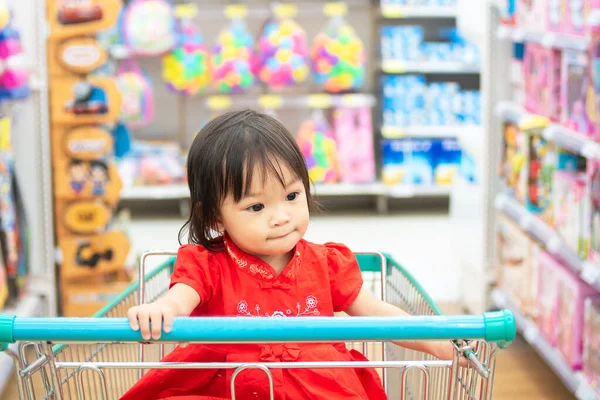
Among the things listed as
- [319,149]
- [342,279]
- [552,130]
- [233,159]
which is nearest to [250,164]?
[233,159]

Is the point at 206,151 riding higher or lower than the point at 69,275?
higher

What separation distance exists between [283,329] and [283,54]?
4.72m

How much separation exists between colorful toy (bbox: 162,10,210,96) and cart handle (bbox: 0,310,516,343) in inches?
184

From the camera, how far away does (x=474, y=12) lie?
4.15m

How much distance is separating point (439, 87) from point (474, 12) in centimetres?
200

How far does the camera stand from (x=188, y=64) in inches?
230

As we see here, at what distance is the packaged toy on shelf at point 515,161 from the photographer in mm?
3629

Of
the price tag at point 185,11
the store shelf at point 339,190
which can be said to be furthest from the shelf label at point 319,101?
the price tag at point 185,11

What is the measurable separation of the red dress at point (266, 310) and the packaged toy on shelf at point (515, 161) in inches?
77.8

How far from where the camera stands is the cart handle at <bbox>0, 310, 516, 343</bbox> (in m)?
1.26

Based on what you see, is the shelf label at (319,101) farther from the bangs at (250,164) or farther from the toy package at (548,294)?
the bangs at (250,164)

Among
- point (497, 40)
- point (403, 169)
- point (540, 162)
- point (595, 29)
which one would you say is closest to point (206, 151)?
point (595, 29)

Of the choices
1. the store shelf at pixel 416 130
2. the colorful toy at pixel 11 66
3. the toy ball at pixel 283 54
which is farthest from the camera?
the store shelf at pixel 416 130

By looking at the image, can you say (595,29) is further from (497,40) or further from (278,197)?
(278,197)
